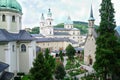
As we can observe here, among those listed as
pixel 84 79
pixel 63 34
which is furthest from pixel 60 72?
pixel 63 34

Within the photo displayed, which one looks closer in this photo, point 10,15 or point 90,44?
point 10,15

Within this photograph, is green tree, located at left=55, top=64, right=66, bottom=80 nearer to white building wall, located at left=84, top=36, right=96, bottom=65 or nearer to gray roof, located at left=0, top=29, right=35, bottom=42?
gray roof, located at left=0, top=29, right=35, bottom=42

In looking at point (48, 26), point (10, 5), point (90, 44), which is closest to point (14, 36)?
point (10, 5)

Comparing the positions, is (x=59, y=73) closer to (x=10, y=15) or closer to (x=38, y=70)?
(x=38, y=70)

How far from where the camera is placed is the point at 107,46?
94.4ft

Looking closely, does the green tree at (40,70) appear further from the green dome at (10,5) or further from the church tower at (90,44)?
the church tower at (90,44)

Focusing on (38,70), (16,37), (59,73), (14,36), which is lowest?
(59,73)

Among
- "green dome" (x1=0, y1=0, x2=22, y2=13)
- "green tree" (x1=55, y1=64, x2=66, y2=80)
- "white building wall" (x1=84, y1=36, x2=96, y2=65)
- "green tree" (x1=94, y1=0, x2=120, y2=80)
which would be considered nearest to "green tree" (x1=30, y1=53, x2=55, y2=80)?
"green tree" (x1=94, y1=0, x2=120, y2=80)

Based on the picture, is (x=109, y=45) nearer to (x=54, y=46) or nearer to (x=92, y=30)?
(x=92, y=30)

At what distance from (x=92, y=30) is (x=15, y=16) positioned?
2200cm

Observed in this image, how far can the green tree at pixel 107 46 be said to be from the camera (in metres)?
28.6

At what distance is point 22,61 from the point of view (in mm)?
43969

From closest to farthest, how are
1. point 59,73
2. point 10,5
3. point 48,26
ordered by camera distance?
point 59,73
point 10,5
point 48,26

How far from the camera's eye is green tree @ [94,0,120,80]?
2859 centimetres
